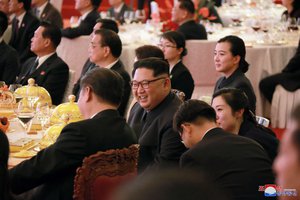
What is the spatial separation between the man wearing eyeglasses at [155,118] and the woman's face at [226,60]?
3.79 feet

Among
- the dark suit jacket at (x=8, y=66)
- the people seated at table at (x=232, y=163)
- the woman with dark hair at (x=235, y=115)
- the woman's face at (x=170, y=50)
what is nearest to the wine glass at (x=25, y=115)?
the woman with dark hair at (x=235, y=115)

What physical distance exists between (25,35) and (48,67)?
2.00 metres

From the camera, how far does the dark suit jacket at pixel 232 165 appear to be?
9.98 feet

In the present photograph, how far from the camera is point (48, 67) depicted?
6.00 m

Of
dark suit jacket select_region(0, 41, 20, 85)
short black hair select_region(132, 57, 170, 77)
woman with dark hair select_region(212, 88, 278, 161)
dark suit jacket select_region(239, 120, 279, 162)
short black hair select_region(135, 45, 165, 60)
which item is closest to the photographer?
dark suit jacket select_region(239, 120, 279, 162)

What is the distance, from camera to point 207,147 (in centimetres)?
309

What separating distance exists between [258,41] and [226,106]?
13.2 feet

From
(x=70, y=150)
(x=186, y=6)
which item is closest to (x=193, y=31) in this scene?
(x=186, y=6)

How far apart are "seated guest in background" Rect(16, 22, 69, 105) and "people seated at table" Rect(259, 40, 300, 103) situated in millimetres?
2356

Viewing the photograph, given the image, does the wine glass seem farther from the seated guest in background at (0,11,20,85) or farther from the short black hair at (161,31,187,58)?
the seated guest in background at (0,11,20,85)

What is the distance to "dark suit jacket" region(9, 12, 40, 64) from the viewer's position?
25.7 feet

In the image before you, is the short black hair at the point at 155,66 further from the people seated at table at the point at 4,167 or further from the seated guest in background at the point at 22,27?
the seated guest in background at the point at 22,27

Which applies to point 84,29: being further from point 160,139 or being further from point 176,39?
Answer: point 160,139

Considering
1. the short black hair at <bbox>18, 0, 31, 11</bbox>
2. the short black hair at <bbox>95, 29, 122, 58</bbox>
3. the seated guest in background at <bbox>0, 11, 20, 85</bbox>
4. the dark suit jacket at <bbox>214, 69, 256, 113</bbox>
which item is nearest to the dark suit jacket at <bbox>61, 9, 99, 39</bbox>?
the short black hair at <bbox>18, 0, 31, 11</bbox>
